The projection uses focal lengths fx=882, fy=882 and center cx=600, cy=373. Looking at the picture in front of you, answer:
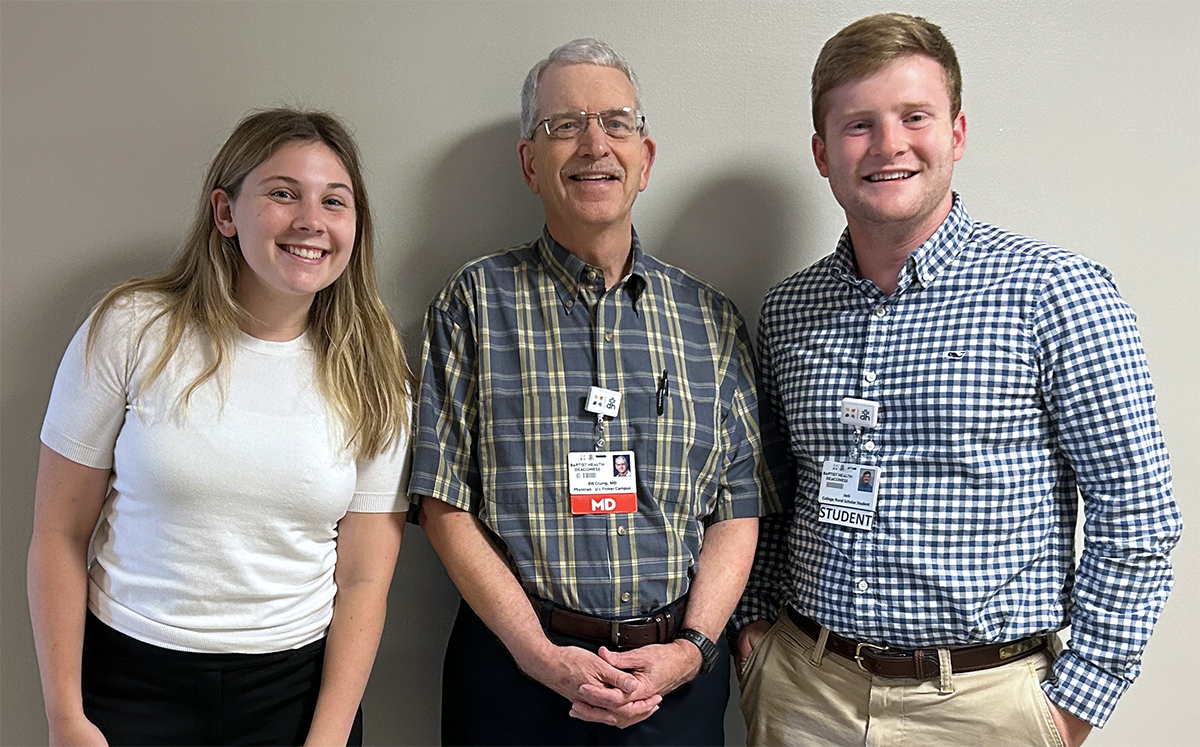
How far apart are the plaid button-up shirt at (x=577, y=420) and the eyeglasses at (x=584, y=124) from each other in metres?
0.26

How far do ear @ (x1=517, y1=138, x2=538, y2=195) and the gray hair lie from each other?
22 mm

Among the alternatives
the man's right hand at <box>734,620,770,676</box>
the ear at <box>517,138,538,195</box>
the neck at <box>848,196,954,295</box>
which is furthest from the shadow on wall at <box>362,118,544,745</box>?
the neck at <box>848,196,954,295</box>

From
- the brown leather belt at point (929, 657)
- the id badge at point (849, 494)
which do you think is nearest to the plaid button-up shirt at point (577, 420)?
the id badge at point (849, 494)

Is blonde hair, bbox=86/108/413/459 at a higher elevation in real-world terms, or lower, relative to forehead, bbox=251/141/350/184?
lower

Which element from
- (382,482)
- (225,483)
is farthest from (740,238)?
(225,483)

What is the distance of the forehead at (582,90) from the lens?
2.11m

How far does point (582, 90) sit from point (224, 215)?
869 mm

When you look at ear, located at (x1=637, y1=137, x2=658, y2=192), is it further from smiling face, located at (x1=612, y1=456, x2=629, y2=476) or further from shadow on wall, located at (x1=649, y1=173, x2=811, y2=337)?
smiling face, located at (x1=612, y1=456, x2=629, y2=476)

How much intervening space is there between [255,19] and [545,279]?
42.5 inches

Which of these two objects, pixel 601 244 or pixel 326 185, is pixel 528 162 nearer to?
pixel 601 244

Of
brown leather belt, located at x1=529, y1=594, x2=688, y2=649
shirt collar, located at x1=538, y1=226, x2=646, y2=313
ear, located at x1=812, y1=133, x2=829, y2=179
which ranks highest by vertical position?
ear, located at x1=812, y1=133, x2=829, y2=179

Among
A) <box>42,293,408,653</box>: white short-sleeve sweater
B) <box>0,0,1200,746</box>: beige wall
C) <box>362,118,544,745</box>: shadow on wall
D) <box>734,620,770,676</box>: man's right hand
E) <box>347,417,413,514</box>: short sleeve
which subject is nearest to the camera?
<box>42,293,408,653</box>: white short-sleeve sweater

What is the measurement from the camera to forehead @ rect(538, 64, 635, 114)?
211 centimetres

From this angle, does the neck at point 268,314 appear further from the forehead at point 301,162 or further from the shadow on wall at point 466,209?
the shadow on wall at point 466,209
